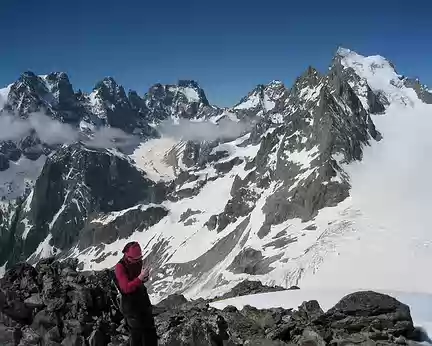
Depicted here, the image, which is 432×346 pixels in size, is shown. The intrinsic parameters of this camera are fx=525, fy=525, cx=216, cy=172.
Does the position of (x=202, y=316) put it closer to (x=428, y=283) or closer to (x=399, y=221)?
(x=428, y=283)

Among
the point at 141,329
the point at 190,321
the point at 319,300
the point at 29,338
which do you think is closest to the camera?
the point at 141,329

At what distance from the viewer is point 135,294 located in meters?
14.4

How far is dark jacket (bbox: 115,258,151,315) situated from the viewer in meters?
14.1

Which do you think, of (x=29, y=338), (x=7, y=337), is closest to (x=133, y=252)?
(x=29, y=338)

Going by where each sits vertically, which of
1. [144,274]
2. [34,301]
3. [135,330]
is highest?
[34,301]

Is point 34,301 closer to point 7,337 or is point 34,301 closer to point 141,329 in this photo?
point 7,337

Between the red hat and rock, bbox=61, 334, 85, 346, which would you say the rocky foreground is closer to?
rock, bbox=61, 334, 85, 346

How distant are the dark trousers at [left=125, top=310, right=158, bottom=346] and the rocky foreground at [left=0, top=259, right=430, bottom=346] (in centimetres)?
684

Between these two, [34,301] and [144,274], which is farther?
[34,301]

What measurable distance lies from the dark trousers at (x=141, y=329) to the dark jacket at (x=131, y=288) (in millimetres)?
188

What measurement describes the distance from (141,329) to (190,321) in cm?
785

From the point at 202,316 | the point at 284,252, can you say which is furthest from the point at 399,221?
the point at 202,316

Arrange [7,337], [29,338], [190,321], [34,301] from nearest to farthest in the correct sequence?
1. [190,321]
2. [7,337]
3. [29,338]
4. [34,301]

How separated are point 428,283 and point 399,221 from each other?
119ft
